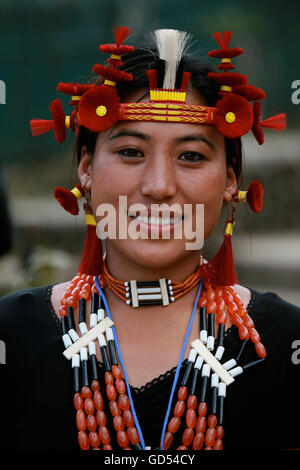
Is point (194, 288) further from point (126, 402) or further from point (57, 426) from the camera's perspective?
point (57, 426)

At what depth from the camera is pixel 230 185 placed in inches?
92.4

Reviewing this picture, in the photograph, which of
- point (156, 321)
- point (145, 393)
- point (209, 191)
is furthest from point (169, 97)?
point (145, 393)

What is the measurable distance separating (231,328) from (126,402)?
470 millimetres

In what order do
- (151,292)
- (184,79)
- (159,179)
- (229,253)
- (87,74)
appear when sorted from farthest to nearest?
(87,74), (229,253), (151,292), (184,79), (159,179)

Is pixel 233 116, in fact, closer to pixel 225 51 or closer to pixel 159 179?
pixel 225 51

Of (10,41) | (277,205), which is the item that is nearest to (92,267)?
(277,205)

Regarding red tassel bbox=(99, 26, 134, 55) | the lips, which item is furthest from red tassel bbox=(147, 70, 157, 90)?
the lips

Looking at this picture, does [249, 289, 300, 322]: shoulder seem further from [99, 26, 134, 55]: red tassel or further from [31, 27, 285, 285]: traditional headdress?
[99, 26, 134, 55]: red tassel

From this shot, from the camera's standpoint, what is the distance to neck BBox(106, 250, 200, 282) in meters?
2.23

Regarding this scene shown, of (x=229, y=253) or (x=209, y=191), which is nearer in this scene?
(x=209, y=191)

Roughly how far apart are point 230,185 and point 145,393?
821 mm

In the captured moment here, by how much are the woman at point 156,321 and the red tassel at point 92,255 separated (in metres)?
0.10
